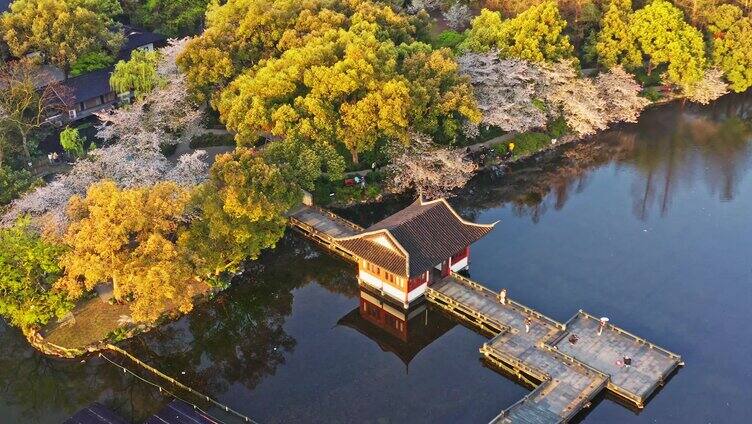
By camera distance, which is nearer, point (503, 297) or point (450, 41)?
point (503, 297)

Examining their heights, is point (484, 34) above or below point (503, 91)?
above

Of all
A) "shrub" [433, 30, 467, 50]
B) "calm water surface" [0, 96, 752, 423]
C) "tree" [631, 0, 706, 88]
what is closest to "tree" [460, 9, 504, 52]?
"shrub" [433, 30, 467, 50]

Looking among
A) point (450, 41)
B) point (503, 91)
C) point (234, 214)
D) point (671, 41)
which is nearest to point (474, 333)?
point (234, 214)

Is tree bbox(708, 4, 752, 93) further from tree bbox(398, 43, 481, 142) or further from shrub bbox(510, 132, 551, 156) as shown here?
tree bbox(398, 43, 481, 142)

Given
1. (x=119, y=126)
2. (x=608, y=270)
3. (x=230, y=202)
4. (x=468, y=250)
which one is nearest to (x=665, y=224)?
(x=608, y=270)

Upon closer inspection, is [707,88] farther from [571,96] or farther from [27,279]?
[27,279]

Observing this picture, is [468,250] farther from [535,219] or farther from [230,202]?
[230,202]
